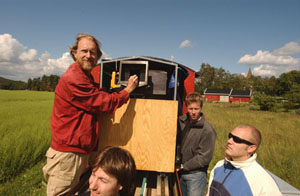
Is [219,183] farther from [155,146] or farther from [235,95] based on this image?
[235,95]

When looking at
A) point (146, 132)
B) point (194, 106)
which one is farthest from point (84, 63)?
point (194, 106)

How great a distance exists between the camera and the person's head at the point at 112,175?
1.61 meters

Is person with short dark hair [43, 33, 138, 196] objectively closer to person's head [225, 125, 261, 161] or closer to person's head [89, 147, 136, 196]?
person's head [89, 147, 136, 196]

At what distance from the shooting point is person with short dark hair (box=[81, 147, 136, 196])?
1607 millimetres

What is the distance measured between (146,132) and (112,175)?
93 centimetres

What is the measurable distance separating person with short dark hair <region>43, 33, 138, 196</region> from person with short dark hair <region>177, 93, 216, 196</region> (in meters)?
1.23

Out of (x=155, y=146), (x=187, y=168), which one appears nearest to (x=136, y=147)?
(x=155, y=146)

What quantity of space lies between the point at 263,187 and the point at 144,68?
6.83ft

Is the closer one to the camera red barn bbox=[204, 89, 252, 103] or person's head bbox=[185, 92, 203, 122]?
person's head bbox=[185, 92, 203, 122]

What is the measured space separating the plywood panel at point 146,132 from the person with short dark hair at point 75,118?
0.35 m

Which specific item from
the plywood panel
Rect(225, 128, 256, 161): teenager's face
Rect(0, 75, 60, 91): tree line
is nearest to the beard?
the plywood panel

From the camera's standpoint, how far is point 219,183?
216 cm

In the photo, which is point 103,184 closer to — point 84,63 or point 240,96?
point 84,63

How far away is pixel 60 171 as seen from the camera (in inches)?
82.8
